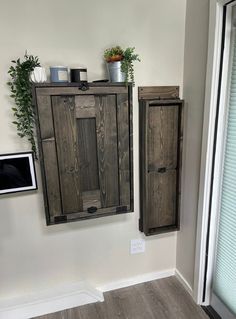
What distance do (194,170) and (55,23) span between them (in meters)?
1.36

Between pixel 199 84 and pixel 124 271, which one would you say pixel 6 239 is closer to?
pixel 124 271

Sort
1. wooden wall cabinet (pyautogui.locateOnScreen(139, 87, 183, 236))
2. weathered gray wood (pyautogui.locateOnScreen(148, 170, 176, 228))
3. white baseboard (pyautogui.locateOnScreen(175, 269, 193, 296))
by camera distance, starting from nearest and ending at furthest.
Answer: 1. wooden wall cabinet (pyautogui.locateOnScreen(139, 87, 183, 236))
2. weathered gray wood (pyautogui.locateOnScreen(148, 170, 176, 228))
3. white baseboard (pyautogui.locateOnScreen(175, 269, 193, 296))

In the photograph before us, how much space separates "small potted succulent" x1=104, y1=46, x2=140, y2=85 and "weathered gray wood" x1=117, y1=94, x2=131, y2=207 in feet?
0.48

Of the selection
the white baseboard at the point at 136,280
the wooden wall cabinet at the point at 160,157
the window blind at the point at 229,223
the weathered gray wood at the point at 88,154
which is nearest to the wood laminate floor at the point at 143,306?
the white baseboard at the point at 136,280

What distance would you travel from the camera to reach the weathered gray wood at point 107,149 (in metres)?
1.44

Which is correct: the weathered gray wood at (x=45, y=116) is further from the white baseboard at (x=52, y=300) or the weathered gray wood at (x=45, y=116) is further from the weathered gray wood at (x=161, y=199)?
the white baseboard at (x=52, y=300)

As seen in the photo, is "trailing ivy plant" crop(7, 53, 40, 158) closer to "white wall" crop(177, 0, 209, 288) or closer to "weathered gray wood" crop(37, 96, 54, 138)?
"weathered gray wood" crop(37, 96, 54, 138)

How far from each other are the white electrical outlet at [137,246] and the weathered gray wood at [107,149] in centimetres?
58

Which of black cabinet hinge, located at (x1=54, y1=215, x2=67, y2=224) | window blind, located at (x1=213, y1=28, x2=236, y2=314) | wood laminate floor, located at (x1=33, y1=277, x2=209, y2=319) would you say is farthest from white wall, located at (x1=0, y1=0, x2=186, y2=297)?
window blind, located at (x1=213, y1=28, x2=236, y2=314)

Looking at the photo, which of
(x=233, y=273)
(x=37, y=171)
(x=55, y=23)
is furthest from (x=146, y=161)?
(x=55, y=23)

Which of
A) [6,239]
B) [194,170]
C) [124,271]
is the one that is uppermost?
[194,170]

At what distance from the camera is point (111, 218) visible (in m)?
1.87

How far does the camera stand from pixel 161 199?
1.86m

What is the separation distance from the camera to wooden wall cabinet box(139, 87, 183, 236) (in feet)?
5.56
